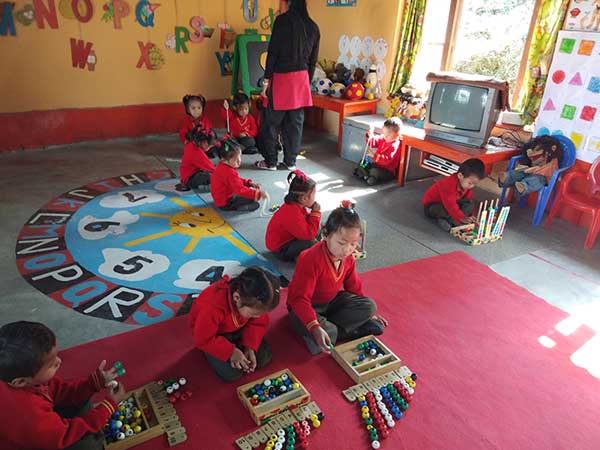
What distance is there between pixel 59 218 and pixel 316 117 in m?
4.31

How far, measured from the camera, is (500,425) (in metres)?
2.08

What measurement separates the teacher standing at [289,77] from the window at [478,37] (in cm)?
146

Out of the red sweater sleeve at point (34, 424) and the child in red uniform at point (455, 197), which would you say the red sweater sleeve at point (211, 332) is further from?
the child in red uniform at point (455, 197)

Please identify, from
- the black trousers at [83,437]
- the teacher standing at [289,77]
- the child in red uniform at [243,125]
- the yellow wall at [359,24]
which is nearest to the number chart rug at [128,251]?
the black trousers at [83,437]

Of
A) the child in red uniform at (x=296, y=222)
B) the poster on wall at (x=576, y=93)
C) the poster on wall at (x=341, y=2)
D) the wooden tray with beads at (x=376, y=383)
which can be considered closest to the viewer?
the wooden tray with beads at (x=376, y=383)

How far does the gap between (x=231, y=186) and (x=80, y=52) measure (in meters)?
3.25

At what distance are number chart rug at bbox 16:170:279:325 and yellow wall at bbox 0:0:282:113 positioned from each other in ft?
6.34

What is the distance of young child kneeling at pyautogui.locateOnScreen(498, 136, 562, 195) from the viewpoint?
4.08 meters

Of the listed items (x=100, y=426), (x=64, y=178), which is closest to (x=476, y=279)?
(x=100, y=426)

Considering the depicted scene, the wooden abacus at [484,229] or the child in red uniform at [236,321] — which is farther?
the wooden abacus at [484,229]

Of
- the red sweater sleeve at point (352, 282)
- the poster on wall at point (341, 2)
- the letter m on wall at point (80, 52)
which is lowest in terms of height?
the red sweater sleeve at point (352, 282)

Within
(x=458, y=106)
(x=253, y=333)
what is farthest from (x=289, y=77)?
(x=253, y=333)

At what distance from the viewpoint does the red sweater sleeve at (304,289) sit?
2.30 m

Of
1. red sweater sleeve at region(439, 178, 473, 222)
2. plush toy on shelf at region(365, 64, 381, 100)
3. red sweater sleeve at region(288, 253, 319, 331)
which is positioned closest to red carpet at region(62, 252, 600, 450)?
red sweater sleeve at region(288, 253, 319, 331)
